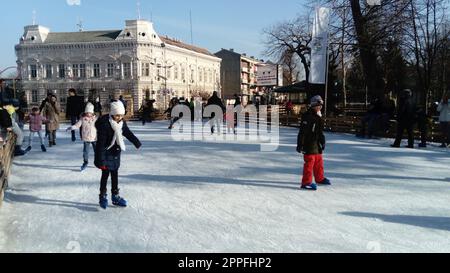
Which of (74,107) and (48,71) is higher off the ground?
(48,71)

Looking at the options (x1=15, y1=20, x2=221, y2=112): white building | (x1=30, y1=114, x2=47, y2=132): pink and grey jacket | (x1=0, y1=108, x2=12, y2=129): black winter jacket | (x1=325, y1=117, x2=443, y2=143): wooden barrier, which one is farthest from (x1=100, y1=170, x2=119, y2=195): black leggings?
(x1=15, y1=20, x2=221, y2=112): white building

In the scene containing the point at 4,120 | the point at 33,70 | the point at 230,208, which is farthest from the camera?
the point at 33,70

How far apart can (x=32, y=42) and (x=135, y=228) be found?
219 feet

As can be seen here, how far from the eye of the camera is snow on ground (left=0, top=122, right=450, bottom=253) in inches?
143

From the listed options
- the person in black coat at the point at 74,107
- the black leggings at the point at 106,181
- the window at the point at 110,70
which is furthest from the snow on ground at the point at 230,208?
the window at the point at 110,70

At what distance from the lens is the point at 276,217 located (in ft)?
14.4

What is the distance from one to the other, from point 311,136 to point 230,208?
1763 mm

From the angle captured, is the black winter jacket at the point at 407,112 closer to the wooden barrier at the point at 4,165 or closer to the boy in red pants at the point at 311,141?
the boy in red pants at the point at 311,141

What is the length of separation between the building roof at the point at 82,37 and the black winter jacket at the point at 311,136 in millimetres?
58780

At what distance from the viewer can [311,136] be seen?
5645mm

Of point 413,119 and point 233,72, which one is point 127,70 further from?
point 413,119

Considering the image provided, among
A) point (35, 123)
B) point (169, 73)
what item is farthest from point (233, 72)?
point (35, 123)
